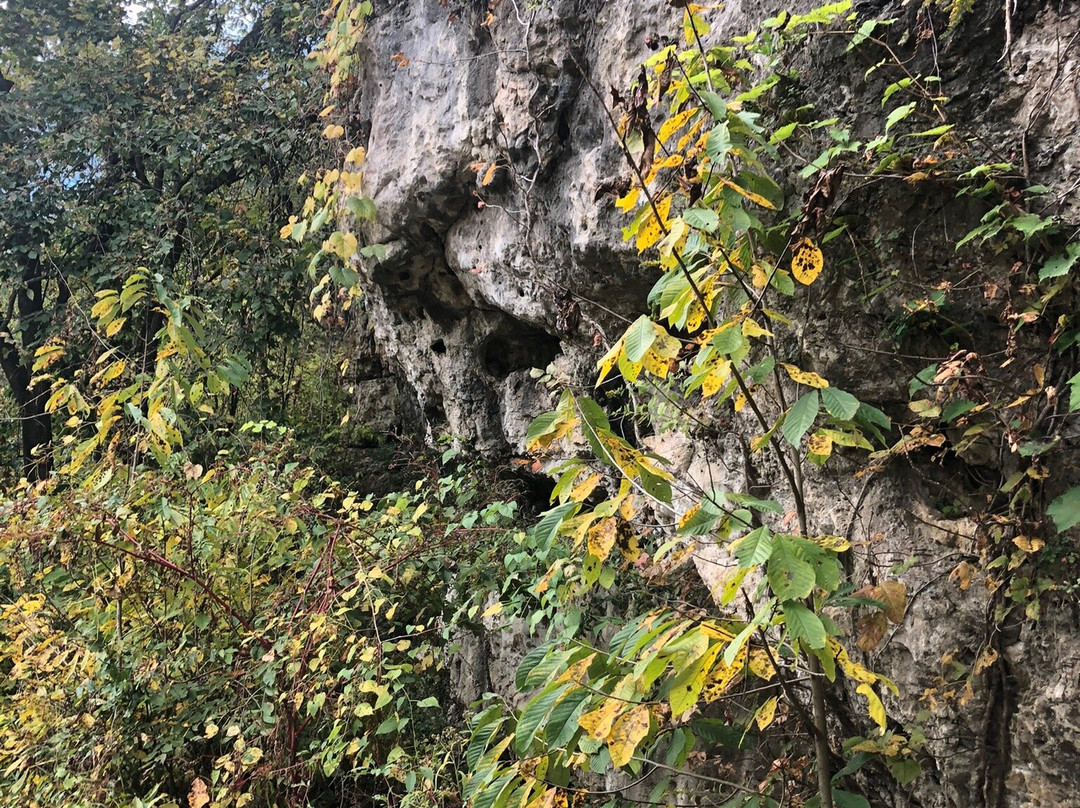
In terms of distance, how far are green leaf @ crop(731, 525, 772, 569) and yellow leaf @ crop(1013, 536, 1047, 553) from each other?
75 centimetres

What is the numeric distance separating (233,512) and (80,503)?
24.2 inches

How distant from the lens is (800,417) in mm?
1452

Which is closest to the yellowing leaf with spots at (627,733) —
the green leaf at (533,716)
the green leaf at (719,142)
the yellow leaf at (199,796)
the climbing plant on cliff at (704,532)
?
the climbing plant on cliff at (704,532)

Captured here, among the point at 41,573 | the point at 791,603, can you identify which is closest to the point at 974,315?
the point at 791,603

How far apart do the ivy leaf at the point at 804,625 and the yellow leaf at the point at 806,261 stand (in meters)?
0.73

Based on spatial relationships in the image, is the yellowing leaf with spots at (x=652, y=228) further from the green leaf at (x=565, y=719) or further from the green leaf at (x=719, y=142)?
the green leaf at (x=565, y=719)

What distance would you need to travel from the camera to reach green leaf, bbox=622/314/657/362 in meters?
1.35

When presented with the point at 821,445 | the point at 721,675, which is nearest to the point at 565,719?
the point at 721,675

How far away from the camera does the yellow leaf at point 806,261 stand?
5.03ft

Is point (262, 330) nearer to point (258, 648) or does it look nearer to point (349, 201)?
point (349, 201)

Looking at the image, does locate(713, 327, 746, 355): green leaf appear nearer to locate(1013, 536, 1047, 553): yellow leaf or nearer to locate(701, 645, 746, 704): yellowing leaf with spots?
locate(701, 645, 746, 704): yellowing leaf with spots

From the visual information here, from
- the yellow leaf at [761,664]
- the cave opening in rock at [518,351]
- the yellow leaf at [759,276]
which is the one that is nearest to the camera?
the yellow leaf at [761,664]

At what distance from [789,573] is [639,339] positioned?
52cm

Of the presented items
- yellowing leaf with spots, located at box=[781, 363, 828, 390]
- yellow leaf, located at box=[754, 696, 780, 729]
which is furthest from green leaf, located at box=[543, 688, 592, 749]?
yellowing leaf with spots, located at box=[781, 363, 828, 390]
